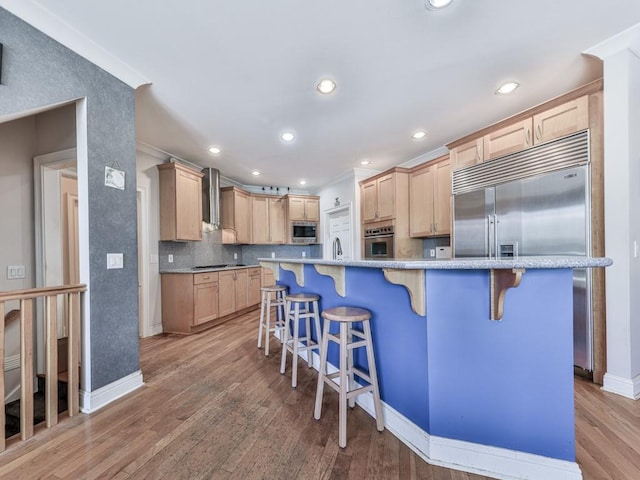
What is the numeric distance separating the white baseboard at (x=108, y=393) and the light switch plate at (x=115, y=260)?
0.87 m

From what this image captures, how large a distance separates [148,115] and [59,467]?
2908mm

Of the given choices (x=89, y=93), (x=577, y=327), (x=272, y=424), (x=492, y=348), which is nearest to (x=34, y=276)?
(x=89, y=93)

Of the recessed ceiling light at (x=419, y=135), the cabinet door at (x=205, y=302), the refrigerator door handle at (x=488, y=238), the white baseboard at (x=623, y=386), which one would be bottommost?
the white baseboard at (x=623, y=386)

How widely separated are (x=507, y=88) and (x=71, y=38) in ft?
11.1

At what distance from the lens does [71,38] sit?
1.81 meters

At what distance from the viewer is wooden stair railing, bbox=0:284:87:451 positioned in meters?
1.64

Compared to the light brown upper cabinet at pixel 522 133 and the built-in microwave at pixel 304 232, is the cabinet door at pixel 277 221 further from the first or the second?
the light brown upper cabinet at pixel 522 133

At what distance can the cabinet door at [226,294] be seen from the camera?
428 centimetres

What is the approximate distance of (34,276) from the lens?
258 centimetres

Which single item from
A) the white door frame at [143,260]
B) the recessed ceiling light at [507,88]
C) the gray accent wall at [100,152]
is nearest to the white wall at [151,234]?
the white door frame at [143,260]

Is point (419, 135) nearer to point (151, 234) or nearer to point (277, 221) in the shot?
point (277, 221)

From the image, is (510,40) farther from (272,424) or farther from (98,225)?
(98,225)

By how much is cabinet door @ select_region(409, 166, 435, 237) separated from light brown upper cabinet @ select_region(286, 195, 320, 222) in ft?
7.82

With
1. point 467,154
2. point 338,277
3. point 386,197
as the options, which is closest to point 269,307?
point 338,277
